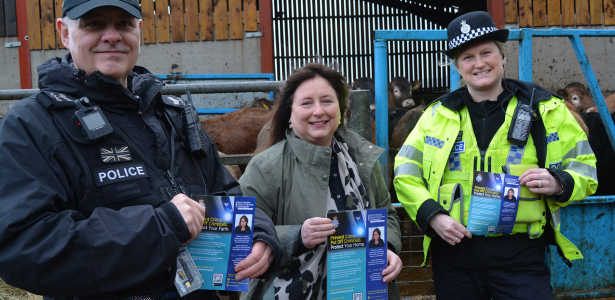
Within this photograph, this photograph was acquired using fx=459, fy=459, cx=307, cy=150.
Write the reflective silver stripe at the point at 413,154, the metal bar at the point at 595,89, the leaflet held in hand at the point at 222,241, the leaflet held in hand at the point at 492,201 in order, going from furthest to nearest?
the metal bar at the point at 595,89
the reflective silver stripe at the point at 413,154
the leaflet held in hand at the point at 492,201
the leaflet held in hand at the point at 222,241

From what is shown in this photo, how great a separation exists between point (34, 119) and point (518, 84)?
8.00 feet

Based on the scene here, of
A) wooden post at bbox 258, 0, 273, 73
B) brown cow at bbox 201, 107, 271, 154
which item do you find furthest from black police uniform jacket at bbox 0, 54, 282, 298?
wooden post at bbox 258, 0, 273, 73

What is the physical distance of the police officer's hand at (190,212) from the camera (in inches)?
58.7

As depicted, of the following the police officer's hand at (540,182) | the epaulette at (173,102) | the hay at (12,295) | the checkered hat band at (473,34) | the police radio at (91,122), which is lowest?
the hay at (12,295)

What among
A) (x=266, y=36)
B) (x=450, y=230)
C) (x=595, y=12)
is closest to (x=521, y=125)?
(x=450, y=230)

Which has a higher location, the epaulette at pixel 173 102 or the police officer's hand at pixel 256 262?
the epaulette at pixel 173 102

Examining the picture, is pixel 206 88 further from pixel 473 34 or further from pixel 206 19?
pixel 206 19

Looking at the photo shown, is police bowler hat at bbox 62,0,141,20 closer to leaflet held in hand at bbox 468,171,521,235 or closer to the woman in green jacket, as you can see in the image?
the woman in green jacket

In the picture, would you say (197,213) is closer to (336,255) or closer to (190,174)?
(190,174)

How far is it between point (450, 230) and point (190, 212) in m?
1.45

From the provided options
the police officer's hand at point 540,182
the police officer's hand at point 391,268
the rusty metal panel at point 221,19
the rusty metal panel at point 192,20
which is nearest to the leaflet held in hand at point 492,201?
the police officer's hand at point 540,182

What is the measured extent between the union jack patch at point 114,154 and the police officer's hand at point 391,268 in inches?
48.2

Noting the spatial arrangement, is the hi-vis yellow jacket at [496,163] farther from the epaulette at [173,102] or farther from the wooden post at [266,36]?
the wooden post at [266,36]

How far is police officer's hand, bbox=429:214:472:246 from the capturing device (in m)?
2.38
